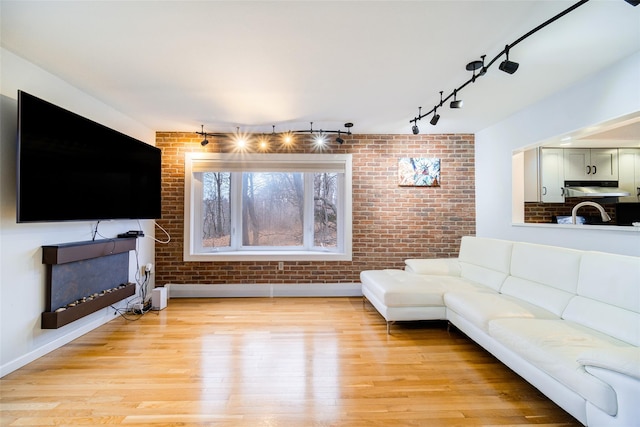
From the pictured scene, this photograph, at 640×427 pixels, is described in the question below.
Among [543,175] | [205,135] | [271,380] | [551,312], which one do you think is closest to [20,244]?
[271,380]

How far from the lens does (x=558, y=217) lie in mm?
3777

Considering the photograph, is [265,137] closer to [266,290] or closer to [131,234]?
[131,234]

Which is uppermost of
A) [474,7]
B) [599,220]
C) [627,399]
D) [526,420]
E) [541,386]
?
[474,7]

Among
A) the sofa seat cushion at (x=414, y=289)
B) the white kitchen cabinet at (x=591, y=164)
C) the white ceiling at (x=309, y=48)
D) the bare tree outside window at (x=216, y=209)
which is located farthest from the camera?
the bare tree outside window at (x=216, y=209)

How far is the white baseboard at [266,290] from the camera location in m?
4.19

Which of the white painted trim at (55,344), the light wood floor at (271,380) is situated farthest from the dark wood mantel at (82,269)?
the light wood floor at (271,380)

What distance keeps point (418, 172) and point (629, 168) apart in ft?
9.19

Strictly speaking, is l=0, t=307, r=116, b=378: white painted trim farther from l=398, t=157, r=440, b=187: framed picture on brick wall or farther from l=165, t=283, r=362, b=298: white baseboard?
l=398, t=157, r=440, b=187: framed picture on brick wall

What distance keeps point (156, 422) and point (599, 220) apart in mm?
5619

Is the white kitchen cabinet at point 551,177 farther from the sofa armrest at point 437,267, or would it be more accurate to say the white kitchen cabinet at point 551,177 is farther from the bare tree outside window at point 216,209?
the bare tree outside window at point 216,209

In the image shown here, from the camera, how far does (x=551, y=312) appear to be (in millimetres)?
2340

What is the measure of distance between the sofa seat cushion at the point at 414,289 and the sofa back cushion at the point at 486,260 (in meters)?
0.14

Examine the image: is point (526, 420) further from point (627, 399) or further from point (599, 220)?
point (599, 220)

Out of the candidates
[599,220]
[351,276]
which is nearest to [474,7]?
[351,276]
